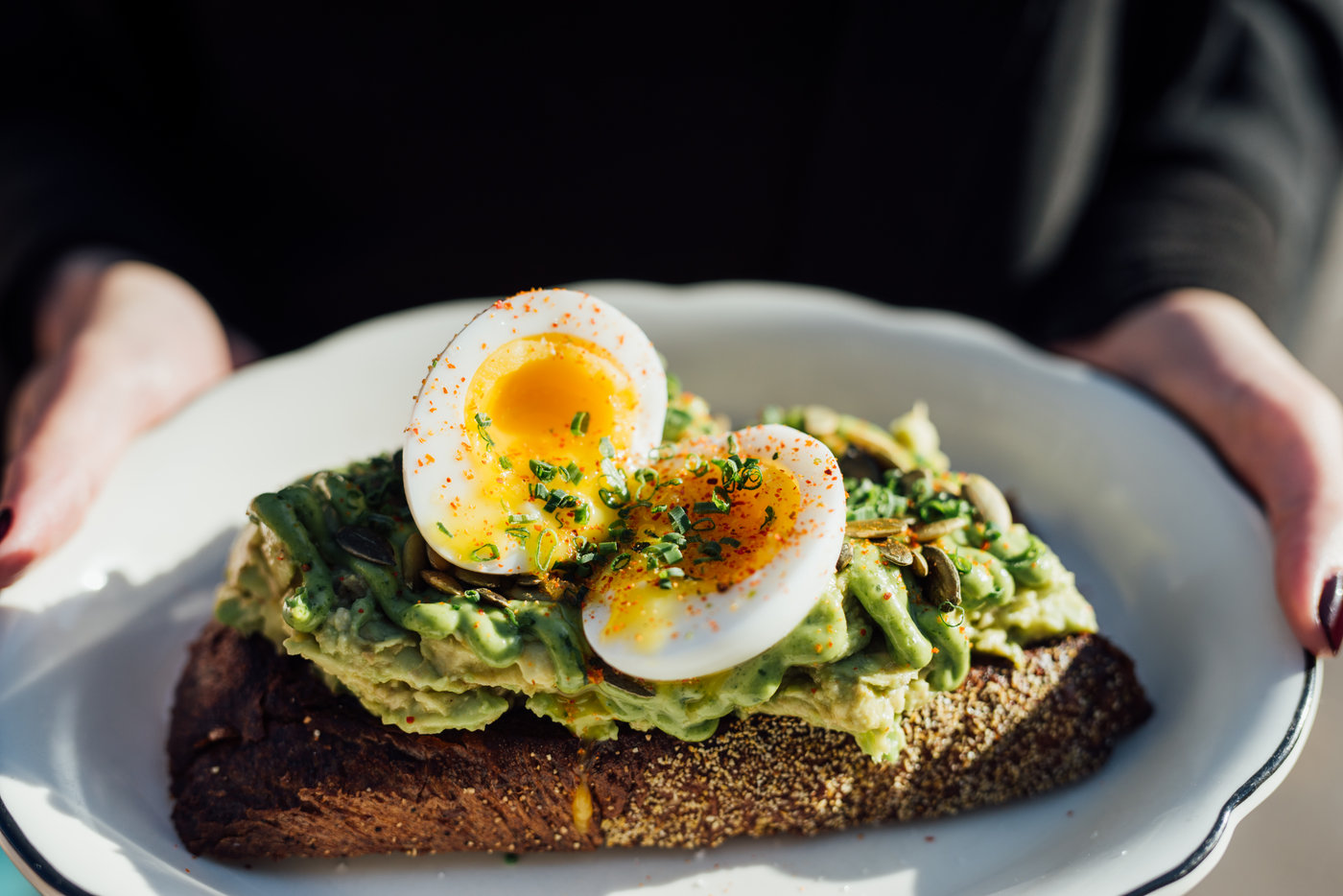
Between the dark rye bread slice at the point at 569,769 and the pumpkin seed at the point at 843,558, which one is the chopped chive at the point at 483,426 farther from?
the pumpkin seed at the point at 843,558

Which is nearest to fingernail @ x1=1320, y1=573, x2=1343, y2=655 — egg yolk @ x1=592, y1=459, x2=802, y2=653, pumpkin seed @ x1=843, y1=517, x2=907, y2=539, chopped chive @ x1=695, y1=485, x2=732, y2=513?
pumpkin seed @ x1=843, y1=517, x2=907, y2=539

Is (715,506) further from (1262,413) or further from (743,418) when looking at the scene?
(1262,413)

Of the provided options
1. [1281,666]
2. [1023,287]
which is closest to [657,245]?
[1023,287]

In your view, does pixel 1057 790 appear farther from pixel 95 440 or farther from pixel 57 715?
pixel 95 440

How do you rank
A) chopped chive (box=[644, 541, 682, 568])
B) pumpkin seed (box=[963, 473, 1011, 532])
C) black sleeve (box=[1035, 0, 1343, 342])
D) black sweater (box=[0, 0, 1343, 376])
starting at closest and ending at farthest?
chopped chive (box=[644, 541, 682, 568]) → pumpkin seed (box=[963, 473, 1011, 532]) → black sleeve (box=[1035, 0, 1343, 342]) → black sweater (box=[0, 0, 1343, 376])


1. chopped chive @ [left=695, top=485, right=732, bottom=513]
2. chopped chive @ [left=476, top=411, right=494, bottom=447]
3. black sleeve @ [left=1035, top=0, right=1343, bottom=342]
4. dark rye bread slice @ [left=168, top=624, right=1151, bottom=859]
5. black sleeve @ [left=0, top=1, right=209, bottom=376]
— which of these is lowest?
dark rye bread slice @ [left=168, top=624, right=1151, bottom=859]

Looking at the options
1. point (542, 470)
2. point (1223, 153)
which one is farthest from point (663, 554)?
point (1223, 153)

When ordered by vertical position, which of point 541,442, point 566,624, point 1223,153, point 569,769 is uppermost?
point 1223,153

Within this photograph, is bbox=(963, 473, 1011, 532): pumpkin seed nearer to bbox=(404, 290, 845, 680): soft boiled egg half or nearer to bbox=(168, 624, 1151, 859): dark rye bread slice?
bbox=(168, 624, 1151, 859): dark rye bread slice
